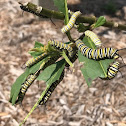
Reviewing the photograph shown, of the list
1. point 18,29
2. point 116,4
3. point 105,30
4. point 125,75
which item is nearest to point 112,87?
point 125,75

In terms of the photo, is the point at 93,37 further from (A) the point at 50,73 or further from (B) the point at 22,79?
(B) the point at 22,79

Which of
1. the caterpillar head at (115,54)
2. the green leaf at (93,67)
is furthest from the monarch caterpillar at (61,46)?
the caterpillar head at (115,54)

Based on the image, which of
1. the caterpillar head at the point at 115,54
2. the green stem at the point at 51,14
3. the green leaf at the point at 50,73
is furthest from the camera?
the green leaf at the point at 50,73

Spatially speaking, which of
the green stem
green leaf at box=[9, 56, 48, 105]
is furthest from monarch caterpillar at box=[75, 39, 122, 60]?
green leaf at box=[9, 56, 48, 105]

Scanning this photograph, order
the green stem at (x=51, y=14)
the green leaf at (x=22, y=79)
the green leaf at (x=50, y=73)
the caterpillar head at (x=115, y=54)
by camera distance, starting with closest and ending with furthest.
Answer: the green stem at (x=51, y=14) → the caterpillar head at (x=115, y=54) → the green leaf at (x=50, y=73) → the green leaf at (x=22, y=79)

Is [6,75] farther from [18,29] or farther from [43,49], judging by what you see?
[43,49]

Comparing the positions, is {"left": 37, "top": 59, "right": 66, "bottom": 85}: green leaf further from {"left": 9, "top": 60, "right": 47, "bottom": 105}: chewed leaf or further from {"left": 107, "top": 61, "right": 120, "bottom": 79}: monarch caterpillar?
{"left": 107, "top": 61, "right": 120, "bottom": 79}: monarch caterpillar

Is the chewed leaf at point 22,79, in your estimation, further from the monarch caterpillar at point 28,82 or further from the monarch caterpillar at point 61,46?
the monarch caterpillar at point 61,46

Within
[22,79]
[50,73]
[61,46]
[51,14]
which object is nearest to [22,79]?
[22,79]

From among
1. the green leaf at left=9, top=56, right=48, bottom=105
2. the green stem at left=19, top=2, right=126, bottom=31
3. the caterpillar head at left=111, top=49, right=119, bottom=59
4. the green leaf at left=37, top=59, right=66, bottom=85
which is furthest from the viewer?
the green leaf at left=9, top=56, right=48, bottom=105

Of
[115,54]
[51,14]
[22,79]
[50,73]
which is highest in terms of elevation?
[51,14]

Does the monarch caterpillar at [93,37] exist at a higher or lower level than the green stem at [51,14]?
lower
